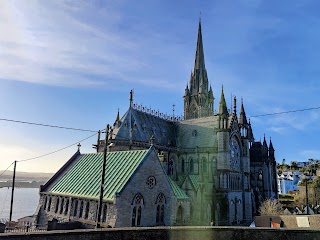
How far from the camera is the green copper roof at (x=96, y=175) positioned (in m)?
27.7

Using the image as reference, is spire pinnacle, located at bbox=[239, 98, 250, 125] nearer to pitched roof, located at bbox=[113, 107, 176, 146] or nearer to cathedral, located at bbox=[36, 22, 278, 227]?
cathedral, located at bbox=[36, 22, 278, 227]

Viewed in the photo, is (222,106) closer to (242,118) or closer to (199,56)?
(242,118)

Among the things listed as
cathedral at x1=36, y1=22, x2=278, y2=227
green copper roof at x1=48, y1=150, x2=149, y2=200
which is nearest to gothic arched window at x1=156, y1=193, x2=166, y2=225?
cathedral at x1=36, y1=22, x2=278, y2=227

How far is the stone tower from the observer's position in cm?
8325

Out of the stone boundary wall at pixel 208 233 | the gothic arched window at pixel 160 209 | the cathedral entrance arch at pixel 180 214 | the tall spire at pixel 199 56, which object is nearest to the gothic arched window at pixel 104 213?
the gothic arched window at pixel 160 209

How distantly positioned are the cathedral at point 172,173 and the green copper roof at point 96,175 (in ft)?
0.44

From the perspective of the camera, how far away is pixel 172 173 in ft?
180

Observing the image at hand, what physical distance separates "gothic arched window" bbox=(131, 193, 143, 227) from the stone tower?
188ft

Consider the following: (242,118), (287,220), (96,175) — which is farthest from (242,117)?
(96,175)

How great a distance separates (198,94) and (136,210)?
62018mm

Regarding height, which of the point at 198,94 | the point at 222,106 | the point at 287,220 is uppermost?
the point at 198,94

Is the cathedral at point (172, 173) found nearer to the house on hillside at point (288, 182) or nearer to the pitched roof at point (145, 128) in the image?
the pitched roof at point (145, 128)

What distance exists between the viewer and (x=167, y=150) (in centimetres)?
5478

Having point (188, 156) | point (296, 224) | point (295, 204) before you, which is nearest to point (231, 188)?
point (188, 156)
